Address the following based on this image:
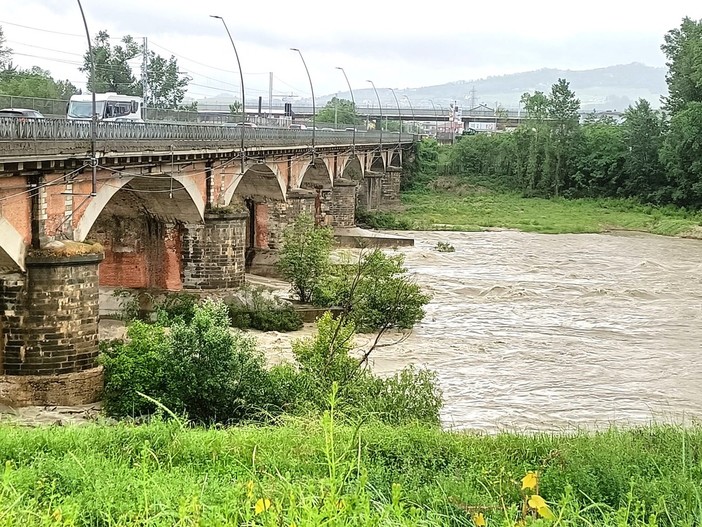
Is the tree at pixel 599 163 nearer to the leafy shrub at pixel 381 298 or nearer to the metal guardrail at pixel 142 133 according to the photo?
the metal guardrail at pixel 142 133

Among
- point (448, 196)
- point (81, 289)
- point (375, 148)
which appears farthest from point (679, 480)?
point (448, 196)

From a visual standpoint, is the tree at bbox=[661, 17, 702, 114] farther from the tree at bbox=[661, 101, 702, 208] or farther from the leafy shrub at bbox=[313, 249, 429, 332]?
the leafy shrub at bbox=[313, 249, 429, 332]

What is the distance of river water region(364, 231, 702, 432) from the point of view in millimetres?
21859

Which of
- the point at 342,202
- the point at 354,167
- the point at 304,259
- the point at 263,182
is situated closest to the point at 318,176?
the point at 342,202

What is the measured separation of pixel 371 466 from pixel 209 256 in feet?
74.7

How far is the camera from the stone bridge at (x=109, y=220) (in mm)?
20609

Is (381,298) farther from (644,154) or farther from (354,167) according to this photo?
(644,154)

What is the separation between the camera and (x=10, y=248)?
1989cm

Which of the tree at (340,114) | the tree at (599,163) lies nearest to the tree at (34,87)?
the tree at (599,163)

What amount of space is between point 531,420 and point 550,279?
23209mm

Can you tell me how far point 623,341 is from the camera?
29.7 m

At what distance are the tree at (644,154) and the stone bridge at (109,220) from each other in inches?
1305

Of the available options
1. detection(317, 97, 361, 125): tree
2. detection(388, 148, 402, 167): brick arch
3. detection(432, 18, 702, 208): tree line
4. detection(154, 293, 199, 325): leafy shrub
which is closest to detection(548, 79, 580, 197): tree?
detection(432, 18, 702, 208): tree line

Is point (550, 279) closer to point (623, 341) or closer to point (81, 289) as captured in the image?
point (623, 341)
